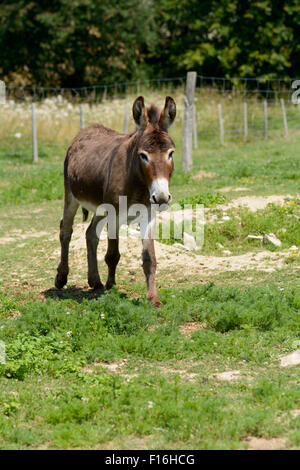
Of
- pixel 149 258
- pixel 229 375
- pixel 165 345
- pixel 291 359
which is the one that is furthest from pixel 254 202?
pixel 229 375

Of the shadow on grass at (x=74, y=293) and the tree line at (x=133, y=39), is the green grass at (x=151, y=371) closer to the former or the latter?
the shadow on grass at (x=74, y=293)

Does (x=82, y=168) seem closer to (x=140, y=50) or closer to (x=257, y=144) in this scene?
(x=257, y=144)

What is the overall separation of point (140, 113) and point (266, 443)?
3.82m

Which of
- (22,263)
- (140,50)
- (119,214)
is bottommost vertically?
(22,263)

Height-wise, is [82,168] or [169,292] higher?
[82,168]

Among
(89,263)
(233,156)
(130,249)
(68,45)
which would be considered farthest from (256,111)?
(89,263)

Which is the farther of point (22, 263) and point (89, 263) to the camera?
point (22, 263)

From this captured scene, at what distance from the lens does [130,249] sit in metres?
9.81

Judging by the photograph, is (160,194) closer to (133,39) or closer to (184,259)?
(184,259)

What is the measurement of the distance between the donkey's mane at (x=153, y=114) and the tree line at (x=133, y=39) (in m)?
20.2

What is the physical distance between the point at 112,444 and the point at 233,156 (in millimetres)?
14772
